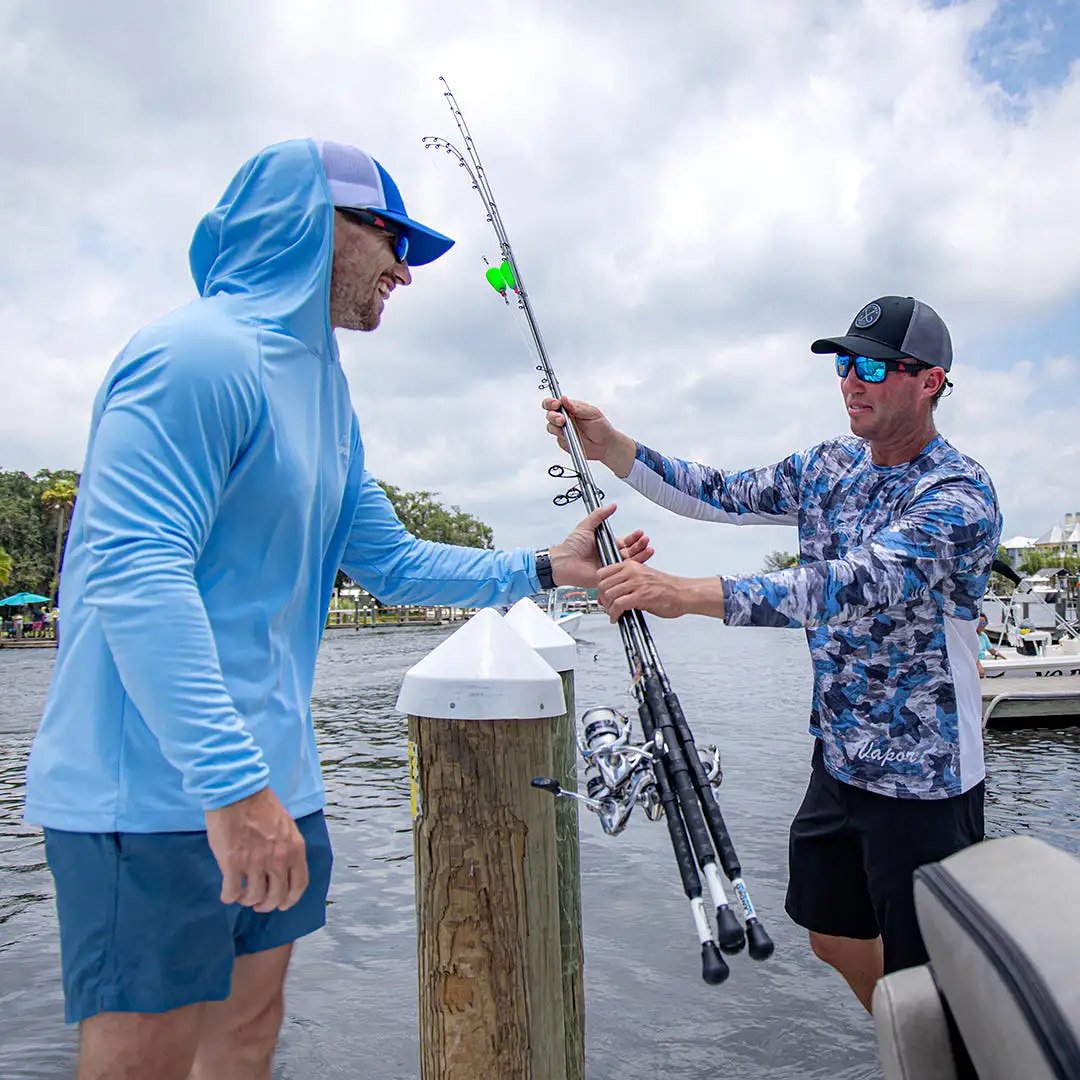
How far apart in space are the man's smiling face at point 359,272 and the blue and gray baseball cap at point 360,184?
6cm

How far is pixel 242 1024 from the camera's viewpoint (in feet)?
7.93

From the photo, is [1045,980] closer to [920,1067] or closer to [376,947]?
[920,1067]

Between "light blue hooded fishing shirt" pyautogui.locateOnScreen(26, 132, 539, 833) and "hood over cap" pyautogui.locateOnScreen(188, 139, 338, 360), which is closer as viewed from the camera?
"light blue hooded fishing shirt" pyautogui.locateOnScreen(26, 132, 539, 833)

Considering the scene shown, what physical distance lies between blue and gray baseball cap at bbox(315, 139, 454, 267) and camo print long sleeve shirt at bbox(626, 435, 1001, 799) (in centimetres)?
148

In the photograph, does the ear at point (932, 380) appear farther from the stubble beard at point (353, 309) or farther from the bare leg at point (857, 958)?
the bare leg at point (857, 958)

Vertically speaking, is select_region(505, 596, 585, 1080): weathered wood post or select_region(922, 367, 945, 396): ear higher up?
select_region(922, 367, 945, 396): ear

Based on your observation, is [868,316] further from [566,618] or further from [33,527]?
[33,527]

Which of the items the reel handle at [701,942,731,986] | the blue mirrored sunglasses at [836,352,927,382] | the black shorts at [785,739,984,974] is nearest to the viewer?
the reel handle at [701,942,731,986]

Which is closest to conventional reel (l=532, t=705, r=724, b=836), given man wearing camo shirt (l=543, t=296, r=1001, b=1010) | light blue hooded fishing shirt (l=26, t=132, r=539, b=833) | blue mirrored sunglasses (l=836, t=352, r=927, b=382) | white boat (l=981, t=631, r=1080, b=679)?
man wearing camo shirt (l=543, t=296, r=1001, b=1010)

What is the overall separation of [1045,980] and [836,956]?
2713mm

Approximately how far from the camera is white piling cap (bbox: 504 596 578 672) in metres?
4.04

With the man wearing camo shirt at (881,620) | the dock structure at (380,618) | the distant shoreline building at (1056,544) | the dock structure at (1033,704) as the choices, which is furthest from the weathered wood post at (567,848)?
the distant shoreline building at (1056,544)

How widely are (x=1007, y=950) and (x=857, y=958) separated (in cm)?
262

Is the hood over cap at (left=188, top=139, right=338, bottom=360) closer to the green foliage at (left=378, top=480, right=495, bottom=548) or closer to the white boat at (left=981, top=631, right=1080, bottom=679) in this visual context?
the white boat at (left=981, top=631, right=1080, bottom=679)
